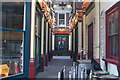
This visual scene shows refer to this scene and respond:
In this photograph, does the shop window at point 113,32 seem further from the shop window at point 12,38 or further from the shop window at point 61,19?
the shop window at point 61,19

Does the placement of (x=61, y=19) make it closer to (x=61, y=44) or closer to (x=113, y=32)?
(x=61, y=44)

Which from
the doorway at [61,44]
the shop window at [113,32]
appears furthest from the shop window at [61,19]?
the shop window at [113,32]

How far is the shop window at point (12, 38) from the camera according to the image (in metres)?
6.97

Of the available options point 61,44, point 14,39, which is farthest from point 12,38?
point 61,44

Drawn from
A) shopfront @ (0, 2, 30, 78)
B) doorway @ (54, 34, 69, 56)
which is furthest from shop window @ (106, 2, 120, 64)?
doorway @ (54, 34, 69, 56)

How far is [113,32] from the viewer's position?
591 centimetres

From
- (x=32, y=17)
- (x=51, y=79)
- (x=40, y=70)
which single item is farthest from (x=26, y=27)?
(x=40, y=70)

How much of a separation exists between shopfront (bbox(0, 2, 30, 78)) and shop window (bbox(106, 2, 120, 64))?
121 inches

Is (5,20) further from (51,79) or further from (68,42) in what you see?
(68,42)

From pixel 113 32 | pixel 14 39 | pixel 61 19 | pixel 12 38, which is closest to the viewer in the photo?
pixel 113 32

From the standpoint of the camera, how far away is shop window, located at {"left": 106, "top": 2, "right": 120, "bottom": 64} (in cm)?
549

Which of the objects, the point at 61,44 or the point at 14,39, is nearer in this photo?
the point at 14,39

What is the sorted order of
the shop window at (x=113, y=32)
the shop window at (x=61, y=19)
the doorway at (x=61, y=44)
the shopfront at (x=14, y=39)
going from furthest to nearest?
the shop window at (x=61, y=19)
the doorway at (x=61, y=44)
the shopfront at (x=14, y=39)
the shop window at (x=113, y=32)

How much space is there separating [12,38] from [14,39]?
125 mm
